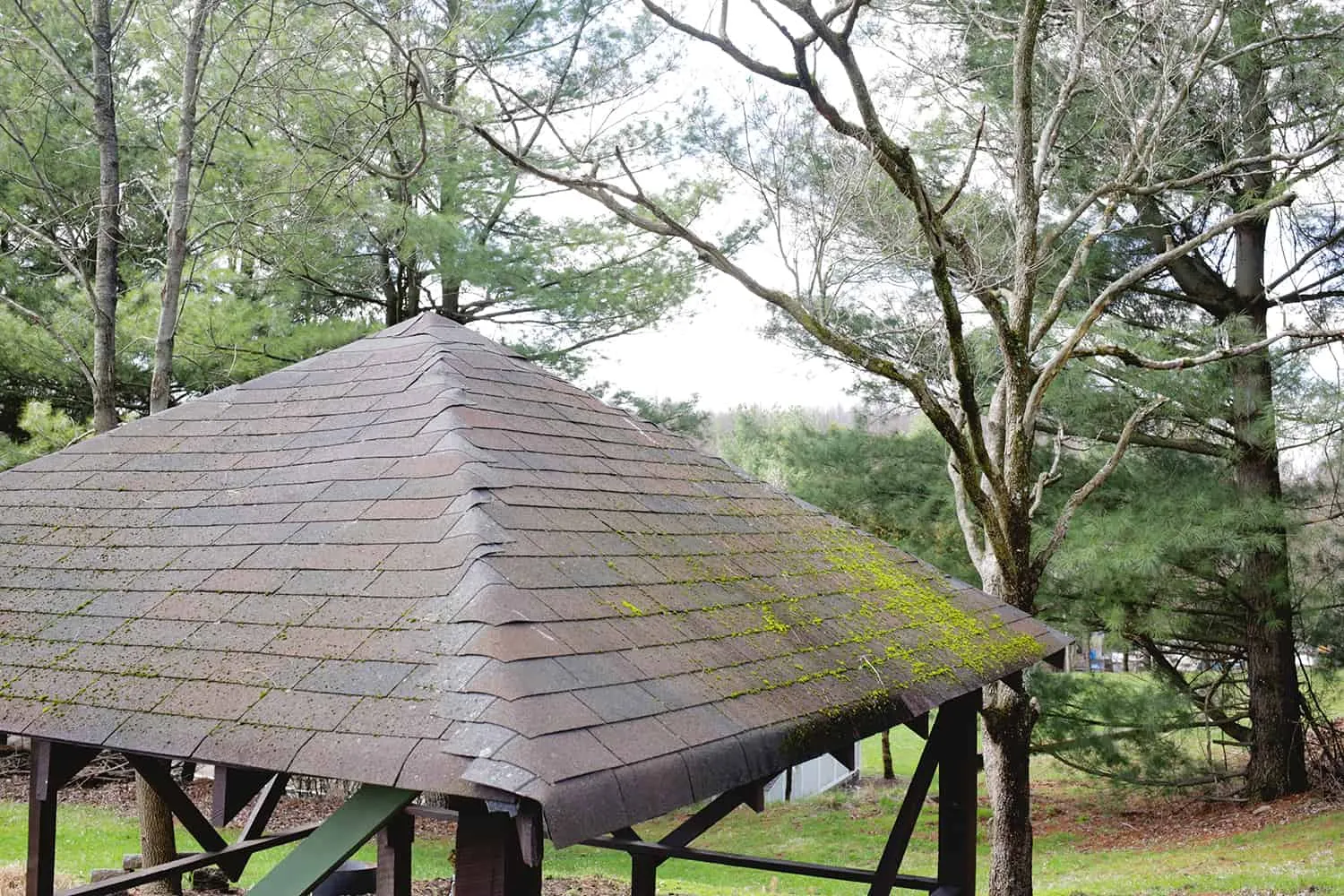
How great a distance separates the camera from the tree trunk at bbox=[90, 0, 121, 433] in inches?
336

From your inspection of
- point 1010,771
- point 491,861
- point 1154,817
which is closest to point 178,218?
point 491,861

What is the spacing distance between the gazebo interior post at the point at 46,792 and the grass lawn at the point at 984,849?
597 cm

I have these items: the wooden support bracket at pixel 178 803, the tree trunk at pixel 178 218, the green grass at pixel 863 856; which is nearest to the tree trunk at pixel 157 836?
the green grass at pixel 863 856

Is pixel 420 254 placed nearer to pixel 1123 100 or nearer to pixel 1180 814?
pixel 1123 100

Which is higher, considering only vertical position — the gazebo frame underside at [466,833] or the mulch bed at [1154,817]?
the gazebo frame underside at [466,833]

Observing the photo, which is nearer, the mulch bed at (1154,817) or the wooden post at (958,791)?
the wooden post at (958,791)

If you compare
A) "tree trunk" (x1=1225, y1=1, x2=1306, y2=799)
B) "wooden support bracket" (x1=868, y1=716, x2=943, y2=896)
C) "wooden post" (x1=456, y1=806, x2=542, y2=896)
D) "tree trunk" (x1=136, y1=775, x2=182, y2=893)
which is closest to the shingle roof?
"wooden post" (x1=456, y1=806, x2=542, y2=896)

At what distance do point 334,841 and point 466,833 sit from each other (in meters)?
0.39

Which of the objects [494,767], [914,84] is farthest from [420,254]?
[494,767]

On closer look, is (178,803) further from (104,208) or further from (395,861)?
(104,208)

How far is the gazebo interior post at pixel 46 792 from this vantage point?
352 cm

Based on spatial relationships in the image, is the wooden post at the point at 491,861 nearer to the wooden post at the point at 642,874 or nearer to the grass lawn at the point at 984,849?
Answer: the wooden post at the point at 642,874

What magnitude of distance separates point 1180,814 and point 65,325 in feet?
50.9

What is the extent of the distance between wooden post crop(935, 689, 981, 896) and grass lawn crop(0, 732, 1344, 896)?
5.14 metres
